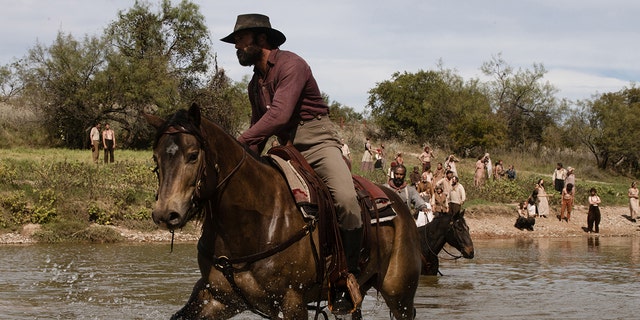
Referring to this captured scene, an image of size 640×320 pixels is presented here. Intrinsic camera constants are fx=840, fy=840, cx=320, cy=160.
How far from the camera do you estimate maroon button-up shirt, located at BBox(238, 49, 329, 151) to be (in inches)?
249

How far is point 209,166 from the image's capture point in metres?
5.61

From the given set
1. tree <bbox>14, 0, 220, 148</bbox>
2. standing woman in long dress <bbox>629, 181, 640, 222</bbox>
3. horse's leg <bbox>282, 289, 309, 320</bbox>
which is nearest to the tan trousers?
horse's leg <bbox>282, 289, 309, 320</bbox>

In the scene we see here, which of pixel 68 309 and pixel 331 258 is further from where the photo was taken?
pixel 68 309

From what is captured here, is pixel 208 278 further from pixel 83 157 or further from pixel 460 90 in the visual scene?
pixel 460 90

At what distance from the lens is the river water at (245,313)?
451 inches

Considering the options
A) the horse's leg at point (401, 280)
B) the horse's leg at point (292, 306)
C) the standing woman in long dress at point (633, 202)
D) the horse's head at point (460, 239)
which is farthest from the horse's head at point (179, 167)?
the standing woman in long dress at point (633, 202)

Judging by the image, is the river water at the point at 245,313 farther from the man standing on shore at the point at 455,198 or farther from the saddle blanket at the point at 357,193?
the man standing on shore at the point at 455,198

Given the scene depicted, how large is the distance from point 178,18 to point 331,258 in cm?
5184

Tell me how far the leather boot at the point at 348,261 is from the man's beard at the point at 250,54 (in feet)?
5.06

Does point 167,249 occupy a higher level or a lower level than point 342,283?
lower

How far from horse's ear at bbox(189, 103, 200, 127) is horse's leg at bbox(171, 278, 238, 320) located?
1.34 metres

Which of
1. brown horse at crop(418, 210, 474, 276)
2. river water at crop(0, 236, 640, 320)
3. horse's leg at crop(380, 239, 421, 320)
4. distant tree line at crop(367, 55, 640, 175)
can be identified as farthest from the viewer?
distant tree line at crop(367, 55, 640, 175)

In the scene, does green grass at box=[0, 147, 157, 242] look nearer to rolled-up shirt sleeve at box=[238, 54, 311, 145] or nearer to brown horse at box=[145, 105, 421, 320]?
rolled-up shirt sleeve at box=[238, 54, 311, 145]

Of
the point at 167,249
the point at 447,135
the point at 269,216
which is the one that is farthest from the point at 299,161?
the point at 447,135
